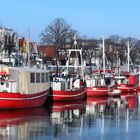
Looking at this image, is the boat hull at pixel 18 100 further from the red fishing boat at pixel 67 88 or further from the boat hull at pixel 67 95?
the red fishing boat at pixel 67 88

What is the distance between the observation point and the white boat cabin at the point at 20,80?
171ft

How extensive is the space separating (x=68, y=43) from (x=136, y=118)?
11259 cm

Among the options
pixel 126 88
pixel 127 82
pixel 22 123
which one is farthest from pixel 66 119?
pixel 127 82

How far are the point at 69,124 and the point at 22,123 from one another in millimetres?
3425

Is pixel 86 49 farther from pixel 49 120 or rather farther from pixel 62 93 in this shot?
pixel 49 120

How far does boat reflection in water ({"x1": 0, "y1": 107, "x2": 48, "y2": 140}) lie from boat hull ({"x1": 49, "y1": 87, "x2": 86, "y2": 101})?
981 centimetres

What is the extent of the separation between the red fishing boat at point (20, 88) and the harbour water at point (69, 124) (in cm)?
81

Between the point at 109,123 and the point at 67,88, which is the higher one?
the point at 67,88

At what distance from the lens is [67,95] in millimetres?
67250

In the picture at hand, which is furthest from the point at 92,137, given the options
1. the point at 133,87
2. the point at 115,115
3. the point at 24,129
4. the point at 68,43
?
the point at 68,43

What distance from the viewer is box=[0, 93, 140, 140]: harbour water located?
116ft

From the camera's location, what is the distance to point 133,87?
98750 mm

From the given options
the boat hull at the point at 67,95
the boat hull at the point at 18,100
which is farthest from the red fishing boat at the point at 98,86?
the boat hull at the point at 18,100

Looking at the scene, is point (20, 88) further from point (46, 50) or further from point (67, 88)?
point (46, 50)
